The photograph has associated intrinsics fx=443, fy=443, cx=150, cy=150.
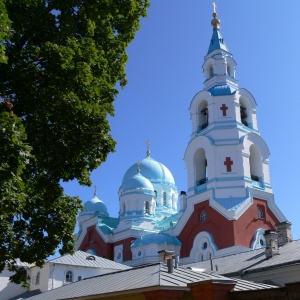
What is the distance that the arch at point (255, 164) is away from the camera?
3033 centimetres

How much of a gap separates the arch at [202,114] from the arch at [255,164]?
389cm

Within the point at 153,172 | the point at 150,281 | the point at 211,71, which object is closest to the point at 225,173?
the point at 211,71

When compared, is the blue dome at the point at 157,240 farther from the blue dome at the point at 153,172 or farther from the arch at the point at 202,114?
→ the blue dome at the point at 153,172

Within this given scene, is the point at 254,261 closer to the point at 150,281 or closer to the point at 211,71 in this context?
the point at 150,281

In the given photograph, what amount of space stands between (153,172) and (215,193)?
1528 cm

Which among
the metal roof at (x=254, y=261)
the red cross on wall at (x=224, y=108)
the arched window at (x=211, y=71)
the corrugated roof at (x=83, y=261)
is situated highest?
the arched window at (x=211, y=71)

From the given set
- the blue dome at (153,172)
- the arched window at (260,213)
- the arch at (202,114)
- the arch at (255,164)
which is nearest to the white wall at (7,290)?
the arched window at (260,213)

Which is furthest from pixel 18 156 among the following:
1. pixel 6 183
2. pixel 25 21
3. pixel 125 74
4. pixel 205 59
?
pixel 205 59

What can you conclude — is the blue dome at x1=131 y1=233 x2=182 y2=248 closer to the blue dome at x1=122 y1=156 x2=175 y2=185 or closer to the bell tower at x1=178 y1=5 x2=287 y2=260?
the bell tower at x1=178 y1=5 x2=287 y2=260

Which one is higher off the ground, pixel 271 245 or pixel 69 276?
pixel 69 276

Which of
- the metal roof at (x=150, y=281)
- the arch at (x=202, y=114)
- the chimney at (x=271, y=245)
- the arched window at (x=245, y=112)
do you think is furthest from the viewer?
the arch at (x=202, y=114)

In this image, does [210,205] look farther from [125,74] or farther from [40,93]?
[40,93]

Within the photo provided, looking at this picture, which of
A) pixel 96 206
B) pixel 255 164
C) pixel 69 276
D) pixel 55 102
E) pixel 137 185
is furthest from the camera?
pixel 96 206

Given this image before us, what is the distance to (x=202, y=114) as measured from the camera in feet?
107
